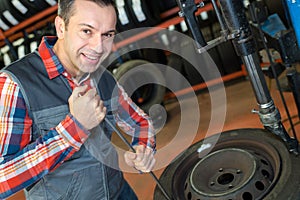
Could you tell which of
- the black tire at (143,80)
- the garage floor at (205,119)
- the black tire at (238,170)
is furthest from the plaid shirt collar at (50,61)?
the black tire at (143,80)

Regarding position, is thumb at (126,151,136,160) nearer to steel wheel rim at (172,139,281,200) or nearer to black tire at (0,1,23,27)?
steel wheel rim at (172,139,281,200)

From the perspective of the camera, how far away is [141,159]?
1.19 metres

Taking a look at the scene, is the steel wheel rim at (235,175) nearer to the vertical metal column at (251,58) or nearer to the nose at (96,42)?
the vertical metal column at (251,58)

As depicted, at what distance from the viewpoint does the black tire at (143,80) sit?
301 cm

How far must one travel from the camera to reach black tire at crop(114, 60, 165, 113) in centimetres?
301

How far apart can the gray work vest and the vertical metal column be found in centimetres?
53

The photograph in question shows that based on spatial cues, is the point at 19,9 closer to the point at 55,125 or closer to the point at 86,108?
the point at 55,125

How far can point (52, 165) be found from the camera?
38.3 inches

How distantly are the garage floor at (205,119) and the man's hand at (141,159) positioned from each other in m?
0.94

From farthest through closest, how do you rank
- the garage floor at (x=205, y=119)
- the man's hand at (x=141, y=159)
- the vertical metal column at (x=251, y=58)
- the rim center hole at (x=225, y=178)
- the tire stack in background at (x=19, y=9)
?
the tire stack in background at (x=19, y=9)
the garage floor at (x=205, y=119)
the man's hand at (x=141, y=159)
the rim center hole at (x=225, y=178)
the vertical metal column at (x=251, y=58)

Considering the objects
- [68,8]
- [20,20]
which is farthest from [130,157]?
[20,20]

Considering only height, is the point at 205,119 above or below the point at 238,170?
below

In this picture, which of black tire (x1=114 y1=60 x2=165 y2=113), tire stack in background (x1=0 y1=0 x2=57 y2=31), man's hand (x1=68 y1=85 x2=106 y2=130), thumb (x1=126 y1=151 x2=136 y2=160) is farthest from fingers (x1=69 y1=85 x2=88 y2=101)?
tire stack in background (x1=0 y1=0 x2=57 y2=31)

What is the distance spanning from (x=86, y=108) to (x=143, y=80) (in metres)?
2.12
